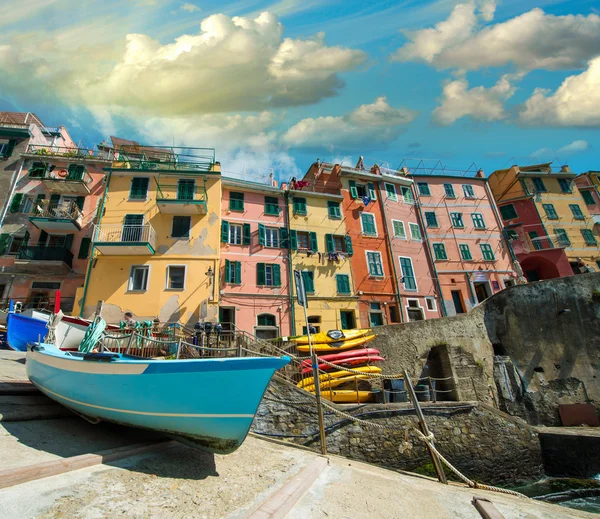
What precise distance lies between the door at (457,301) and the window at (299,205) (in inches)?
509

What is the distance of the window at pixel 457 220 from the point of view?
2455 centimetres

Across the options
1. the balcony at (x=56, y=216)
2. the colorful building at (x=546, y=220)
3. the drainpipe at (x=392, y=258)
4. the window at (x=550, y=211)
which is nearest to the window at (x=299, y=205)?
the drainpipe at (x=392, y=258)

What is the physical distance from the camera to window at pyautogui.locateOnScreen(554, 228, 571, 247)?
25.1 metres

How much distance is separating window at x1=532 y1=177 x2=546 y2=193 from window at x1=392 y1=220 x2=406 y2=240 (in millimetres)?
15203

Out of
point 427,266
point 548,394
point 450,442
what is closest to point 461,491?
point 450,442

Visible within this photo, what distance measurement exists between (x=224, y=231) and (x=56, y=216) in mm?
10306

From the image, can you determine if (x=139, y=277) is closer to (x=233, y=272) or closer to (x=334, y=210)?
(x=233, y=272)

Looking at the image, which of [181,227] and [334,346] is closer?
[334,346]

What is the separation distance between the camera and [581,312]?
1620 cm

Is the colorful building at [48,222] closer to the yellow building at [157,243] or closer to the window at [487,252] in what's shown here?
the yellow building at [157,243]

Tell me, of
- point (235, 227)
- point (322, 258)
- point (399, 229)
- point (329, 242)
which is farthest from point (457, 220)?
point (235, 227)

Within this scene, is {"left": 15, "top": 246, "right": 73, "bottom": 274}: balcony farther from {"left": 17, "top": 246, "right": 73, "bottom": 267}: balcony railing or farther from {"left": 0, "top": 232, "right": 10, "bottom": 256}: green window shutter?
{"left": 0, "top": 232, "right": 10, "bottom": 256}: green window shutter

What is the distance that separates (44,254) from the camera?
16922 millimetres

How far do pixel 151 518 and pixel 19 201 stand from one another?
2299 cm
